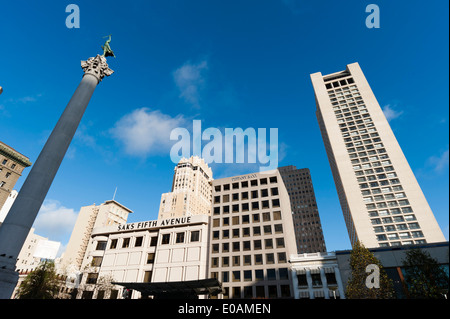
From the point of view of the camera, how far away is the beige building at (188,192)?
140 m

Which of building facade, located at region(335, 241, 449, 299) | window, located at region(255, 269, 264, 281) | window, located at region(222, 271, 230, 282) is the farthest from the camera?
window, located at region(222, 271, 230, 282)

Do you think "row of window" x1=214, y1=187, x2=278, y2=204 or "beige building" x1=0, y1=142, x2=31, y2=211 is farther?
"beige building" x1=0, y1=142, x2=31, y2=211

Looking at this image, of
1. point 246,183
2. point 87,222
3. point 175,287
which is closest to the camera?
point 175,287

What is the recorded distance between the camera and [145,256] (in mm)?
58531

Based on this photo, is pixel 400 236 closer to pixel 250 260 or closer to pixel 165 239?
pixel 250 260

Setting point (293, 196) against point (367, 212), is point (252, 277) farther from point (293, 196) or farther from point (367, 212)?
point (293, 196)

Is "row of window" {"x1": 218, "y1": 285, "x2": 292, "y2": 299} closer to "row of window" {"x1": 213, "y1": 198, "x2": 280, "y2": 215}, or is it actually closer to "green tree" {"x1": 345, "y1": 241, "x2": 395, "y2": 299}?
"green tree" {"x1": 345, "y1": 241, "x2": 395, "y2": 299}

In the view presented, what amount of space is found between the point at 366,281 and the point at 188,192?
4512 inches

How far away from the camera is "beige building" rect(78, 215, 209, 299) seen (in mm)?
53281

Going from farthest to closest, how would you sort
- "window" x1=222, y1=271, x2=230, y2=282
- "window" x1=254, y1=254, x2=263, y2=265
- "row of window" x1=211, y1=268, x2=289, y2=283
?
"window" x1=222, y1=271, x2=230, y2=282 < "window" x1=254, y1=254, x2=263, y2=265 < "row of window" x1=211, y1=268, x2=289, y2=283

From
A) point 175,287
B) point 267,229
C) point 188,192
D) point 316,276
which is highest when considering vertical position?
point 188,192

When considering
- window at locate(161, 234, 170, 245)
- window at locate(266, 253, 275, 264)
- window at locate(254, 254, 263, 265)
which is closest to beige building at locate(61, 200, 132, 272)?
window at locate(161, 234, 170, 245)

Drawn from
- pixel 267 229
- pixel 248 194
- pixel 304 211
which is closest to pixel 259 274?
pixel 267 229
